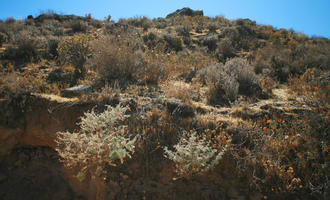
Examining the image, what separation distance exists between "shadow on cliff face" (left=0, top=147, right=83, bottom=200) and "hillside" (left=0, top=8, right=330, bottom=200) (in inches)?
0.9

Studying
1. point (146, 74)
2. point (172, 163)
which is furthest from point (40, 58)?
point (172, 163)

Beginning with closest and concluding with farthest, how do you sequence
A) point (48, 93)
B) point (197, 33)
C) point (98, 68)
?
point (48, 93), point (98, 68), point (197, 33)

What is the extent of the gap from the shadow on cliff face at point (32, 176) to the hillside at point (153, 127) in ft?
0.07

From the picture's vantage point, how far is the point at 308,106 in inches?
175

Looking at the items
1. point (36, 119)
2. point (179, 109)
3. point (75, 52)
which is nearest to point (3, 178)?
point (36, 119)

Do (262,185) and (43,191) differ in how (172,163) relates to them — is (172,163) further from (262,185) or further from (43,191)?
(43,191)

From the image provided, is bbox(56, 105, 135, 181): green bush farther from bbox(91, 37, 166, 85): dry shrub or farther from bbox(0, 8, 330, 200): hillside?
bbox(91, 37, 166, 85): dry shrub

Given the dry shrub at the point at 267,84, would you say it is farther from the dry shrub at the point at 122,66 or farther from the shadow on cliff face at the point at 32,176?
the shadow on cliff face at the point at 32,176

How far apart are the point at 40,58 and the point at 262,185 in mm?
7180

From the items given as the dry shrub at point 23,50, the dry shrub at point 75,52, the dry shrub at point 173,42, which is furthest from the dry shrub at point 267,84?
the dry shrub at point 23,50

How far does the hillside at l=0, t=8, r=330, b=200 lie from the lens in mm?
3115

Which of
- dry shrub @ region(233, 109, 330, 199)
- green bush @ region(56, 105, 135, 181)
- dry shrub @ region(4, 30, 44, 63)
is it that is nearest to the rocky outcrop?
green bush @ region(56, 105, 135, 181)

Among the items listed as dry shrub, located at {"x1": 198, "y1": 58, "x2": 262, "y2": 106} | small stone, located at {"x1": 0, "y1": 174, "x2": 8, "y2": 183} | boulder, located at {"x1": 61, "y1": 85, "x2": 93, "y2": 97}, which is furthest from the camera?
dry shrub, located at {"x1": 198, "y1": 58, "x2": 262, "y2": 106}

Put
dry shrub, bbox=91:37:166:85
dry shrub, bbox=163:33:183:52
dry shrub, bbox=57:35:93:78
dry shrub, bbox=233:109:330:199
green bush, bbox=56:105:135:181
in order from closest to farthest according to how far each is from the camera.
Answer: green bush, bbox=56:105:135:181, dry shrub, bbox=233:109:330:199, dry shrub, bbox=91:37:166:85, dry shrub, bbox=57:35:93:78, dry shrub, bbox=163:33:183:52
